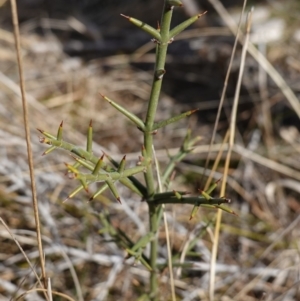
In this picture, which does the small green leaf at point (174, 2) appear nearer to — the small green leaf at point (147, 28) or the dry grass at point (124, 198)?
the small green leaf at point (147, 28)

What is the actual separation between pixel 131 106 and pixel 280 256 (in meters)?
1.04

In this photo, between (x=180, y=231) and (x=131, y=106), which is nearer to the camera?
(x=180, y=231)

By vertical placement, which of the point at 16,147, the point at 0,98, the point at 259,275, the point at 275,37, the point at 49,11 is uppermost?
the point at 49,11

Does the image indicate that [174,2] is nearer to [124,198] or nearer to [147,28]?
[147,28]

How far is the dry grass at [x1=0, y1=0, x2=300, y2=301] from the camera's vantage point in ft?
4.41

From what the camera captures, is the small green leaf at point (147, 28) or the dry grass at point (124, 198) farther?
the dry grass at point (124, 198)

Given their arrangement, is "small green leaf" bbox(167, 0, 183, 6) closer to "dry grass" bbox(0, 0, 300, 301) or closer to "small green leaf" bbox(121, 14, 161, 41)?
"small green leaf" bbox(121, 14, 161, 41)

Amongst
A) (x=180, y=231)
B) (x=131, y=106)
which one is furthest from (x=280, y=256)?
(x=131, y=106)

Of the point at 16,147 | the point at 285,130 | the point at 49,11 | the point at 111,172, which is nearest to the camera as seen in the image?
the point at 111,172

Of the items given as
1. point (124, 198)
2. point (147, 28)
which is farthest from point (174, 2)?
point (124, 198)

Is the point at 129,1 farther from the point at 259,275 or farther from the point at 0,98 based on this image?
the point at 259,275

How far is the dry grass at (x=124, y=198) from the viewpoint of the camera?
1.34m

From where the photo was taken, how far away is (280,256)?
144cm

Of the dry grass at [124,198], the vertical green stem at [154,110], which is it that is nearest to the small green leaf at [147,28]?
the vertical green stem at [154,110]
